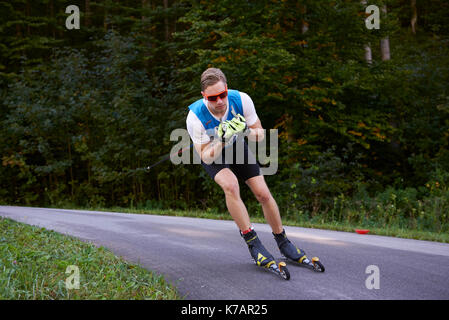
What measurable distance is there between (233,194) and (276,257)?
3.64ft

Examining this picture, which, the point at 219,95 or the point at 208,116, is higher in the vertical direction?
Answer: the point at 219,95

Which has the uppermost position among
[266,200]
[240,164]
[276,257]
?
[240,164]

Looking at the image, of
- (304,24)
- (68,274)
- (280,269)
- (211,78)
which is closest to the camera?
(68,274)

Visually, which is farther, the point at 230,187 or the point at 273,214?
the point at 273,214

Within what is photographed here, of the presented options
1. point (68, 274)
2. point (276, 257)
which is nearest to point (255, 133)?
point (276, 257)

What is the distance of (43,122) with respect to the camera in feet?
50.7

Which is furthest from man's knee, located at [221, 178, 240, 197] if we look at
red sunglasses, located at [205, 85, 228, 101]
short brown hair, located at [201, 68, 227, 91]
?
short brown hair, located at [201, 68, 227, 91]

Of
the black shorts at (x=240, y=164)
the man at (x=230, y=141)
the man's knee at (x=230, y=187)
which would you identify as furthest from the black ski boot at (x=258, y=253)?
the black shorts at (x=240, y=164)

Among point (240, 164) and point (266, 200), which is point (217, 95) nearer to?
point (240, 164)

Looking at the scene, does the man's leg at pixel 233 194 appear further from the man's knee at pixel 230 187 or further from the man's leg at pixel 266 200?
the man's leg at pixel 266 200

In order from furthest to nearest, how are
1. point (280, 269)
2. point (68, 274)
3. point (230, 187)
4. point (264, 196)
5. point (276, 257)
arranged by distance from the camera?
point (276, 257)
point (264, 196)
point (230, 187)
point (280, 269)
point (68, 274)

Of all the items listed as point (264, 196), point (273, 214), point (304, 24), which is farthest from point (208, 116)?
point (304, 24)

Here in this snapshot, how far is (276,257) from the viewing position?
16.1 ft

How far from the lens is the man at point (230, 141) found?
13.5ft
